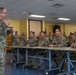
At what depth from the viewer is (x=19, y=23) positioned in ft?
51.2

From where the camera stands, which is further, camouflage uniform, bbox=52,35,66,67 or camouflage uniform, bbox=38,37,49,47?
camouflage uniform, bbox=38,37,49,47

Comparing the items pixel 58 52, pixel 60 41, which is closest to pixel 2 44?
pixel 58 52

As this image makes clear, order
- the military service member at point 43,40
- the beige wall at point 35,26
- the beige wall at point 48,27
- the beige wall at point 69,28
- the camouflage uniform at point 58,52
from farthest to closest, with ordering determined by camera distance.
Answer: the beige wall at point 69,28
the beige wall at point 48,27
the beige wall at point 35,26
the military service member at point 43,40
the camouflage uniform at point 58,52

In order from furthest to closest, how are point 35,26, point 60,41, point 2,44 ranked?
point 35,26, point 60,41, point 2,44

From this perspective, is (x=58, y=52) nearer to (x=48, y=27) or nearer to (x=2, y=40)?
(x=2, y=40)

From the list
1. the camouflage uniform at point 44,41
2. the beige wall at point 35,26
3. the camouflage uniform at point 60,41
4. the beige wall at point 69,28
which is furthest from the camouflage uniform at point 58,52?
the beige wall at point 69,28

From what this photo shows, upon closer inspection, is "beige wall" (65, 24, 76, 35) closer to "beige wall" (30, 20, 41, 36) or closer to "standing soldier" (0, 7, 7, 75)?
"beige wall" (30, 20, 41, 36)

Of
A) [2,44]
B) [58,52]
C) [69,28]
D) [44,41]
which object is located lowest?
[58,52]

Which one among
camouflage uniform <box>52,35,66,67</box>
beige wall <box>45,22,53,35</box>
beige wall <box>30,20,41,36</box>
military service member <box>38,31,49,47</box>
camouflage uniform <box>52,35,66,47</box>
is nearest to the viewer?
camouflage uniform <box>52,35,66,67</box>

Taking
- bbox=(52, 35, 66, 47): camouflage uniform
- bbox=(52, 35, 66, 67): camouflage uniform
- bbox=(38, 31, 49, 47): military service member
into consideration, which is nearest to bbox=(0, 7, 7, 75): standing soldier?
bbox=(52, 35, 66, 67): camouflage uniform

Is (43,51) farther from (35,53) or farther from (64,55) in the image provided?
(64,55)

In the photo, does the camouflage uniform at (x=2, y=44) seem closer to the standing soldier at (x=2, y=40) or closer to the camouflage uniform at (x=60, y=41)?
the standing soldier at (x=2, y=40)

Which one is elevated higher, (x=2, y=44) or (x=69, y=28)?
(x=69, y=28)

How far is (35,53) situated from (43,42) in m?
0.58
